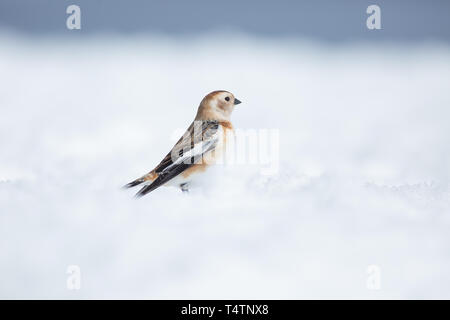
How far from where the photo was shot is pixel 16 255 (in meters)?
1.22

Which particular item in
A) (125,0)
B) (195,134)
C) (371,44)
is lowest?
(195,134)

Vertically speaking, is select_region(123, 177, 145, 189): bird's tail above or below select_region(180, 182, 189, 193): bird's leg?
above

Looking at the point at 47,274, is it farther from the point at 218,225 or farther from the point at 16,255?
the point at 218,225

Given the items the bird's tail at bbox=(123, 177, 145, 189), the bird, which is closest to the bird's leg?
the bird

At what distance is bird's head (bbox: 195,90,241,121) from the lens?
1377 millimetres

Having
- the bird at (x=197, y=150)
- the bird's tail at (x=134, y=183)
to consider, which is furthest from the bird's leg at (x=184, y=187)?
the bird's tail at (x=134, y=183)

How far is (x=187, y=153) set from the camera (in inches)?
51.5

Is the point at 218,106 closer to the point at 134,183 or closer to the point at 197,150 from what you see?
the point at 197,150

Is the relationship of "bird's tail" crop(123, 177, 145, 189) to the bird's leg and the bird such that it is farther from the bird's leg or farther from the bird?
the bird's leg
